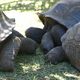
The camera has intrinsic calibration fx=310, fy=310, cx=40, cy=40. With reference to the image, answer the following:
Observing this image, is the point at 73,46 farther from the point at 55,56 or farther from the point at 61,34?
the point at 61,34

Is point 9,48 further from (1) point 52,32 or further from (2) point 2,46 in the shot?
(1) point 52,32

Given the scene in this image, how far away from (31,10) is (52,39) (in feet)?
11.0

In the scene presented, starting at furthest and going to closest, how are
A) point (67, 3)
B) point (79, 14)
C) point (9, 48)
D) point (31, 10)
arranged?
point (31, 10)
point (67, 3)
point (79, 14)
point (9, 48)

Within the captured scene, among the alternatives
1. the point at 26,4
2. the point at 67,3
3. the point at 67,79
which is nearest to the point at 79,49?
the point at 67,79

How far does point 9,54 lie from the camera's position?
4.61 m

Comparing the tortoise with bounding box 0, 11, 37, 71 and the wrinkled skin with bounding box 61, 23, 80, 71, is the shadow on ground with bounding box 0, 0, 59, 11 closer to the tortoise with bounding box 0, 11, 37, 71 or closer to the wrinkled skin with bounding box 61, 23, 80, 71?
the tortoise with bounding box 0, 11, 37, 71

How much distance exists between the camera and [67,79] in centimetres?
432

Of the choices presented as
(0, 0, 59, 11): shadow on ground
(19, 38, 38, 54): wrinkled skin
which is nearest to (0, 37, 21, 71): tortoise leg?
(19, 38, 38, 54): wrinkled skin

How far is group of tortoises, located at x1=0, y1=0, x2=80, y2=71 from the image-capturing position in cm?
457

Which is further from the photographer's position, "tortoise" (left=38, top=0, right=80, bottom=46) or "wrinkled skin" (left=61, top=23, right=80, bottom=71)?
"tortoise" (left=38, top=0, right=80, bottom=46)

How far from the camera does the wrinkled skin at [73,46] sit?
178 inches

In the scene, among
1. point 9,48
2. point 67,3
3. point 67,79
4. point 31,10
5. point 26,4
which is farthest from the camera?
point 26,4

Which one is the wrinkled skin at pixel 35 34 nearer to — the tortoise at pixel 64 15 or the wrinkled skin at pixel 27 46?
the tortoise at pixel 64 15

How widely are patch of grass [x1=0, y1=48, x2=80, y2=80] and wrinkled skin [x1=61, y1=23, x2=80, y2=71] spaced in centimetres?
12
